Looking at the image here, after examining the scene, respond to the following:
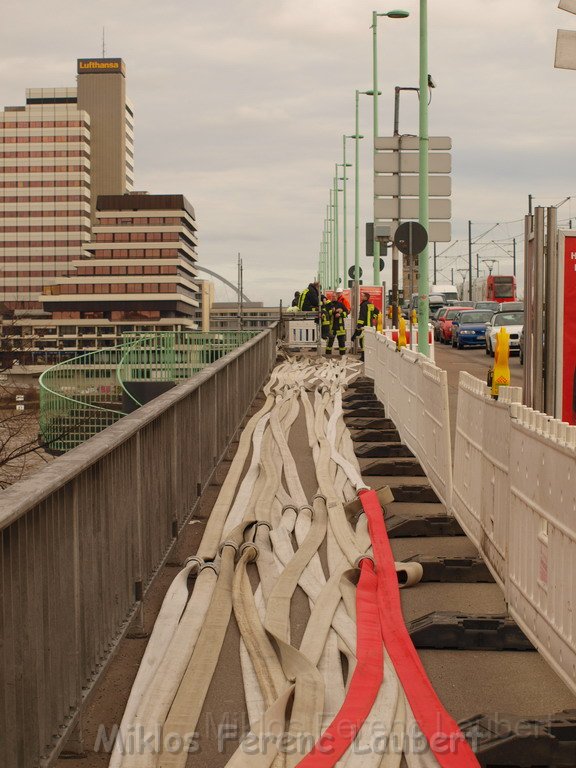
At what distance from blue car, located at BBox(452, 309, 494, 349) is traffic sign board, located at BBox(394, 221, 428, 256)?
3036 cm

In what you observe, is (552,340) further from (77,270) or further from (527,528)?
(77,270)

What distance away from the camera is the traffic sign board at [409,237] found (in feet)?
70.4

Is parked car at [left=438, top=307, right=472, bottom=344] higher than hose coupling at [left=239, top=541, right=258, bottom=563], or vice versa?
parked car at [left=438, top=307, right=472, bottom=344]

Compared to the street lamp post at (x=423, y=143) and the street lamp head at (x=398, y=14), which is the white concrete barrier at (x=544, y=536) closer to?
the street lamp post at (x=423, y=143)

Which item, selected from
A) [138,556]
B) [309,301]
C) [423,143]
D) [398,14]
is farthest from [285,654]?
[309,301]

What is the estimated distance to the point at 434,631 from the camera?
707 centimetres

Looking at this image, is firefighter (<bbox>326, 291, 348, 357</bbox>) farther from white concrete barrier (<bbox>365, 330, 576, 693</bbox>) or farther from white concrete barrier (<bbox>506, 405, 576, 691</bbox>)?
white concrete barrier (<bbox>506, 405, 576, 691</bbox>)

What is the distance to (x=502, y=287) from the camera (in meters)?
89.2

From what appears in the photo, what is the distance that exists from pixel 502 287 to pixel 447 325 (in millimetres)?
31614

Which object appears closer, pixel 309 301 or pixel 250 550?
pixel 250 550

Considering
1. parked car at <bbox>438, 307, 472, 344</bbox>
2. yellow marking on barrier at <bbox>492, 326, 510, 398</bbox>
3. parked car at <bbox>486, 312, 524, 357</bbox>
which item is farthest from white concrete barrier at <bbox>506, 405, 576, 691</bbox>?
parked car at <bbox>438, 307, 472, 344</bbox>

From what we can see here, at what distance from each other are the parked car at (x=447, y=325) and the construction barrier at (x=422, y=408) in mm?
37942

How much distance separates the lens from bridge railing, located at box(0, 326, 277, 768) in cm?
438

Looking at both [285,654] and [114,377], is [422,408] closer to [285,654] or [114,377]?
[285,654]
